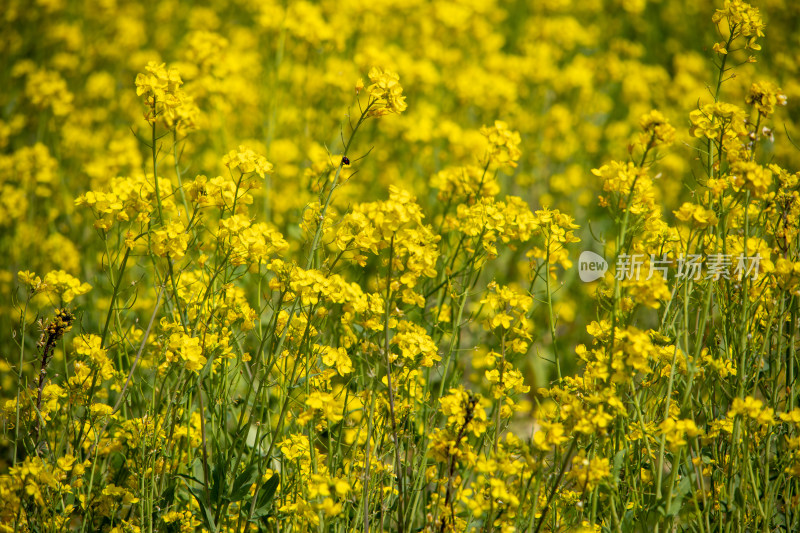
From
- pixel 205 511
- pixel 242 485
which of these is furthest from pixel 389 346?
pixel 205 511

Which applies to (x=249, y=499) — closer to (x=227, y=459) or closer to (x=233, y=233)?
(x=227, y=459)

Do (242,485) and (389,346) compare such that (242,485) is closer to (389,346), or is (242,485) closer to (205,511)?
(205,511)

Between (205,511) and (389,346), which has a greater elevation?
(389,346)

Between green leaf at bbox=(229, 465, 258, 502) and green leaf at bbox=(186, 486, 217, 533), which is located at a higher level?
green leaf at bbox=(229, 465, 258, 502)

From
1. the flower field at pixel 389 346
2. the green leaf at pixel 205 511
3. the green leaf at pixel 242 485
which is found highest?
the flower field at pixel 389 346

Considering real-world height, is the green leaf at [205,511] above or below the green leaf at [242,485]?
below

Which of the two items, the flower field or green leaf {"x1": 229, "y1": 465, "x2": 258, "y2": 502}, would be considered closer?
the flower field

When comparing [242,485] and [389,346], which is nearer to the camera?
[242,485]

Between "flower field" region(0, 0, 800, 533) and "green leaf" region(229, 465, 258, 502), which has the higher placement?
"flower field" region(0, 0, 800, 533)

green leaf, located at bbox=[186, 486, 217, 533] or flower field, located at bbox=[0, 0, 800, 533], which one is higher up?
flower field, located at bbox=[0, 0, 800, 533]

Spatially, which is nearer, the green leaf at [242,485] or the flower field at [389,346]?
the flower field at [389,346]

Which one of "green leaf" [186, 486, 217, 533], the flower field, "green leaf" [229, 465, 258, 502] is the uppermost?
the flower field

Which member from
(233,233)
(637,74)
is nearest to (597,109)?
(637,74)

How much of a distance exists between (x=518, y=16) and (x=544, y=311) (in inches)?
176
